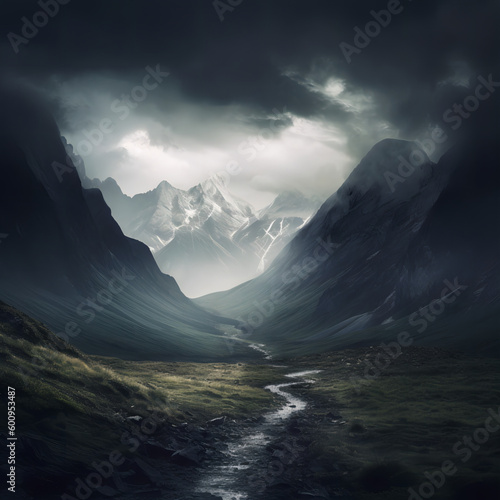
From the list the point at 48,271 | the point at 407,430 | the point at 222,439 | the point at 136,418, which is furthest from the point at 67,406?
the point at 48,271

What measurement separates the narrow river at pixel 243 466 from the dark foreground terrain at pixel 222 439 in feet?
0.48

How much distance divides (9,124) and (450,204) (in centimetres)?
20112

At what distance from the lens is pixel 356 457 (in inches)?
1462

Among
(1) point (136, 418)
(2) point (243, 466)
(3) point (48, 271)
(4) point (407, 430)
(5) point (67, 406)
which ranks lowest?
(2) point (243, 466)

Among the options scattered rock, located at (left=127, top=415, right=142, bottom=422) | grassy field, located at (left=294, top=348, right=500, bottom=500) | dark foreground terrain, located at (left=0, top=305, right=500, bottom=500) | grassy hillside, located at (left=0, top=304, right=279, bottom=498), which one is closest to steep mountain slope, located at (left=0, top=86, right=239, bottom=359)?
grassy hillside, located at (left=0, top=304, right=279, bottom=498)

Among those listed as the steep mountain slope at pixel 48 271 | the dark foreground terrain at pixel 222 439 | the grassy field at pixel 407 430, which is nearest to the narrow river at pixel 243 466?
the dark foreground terrain at pixel 222 439

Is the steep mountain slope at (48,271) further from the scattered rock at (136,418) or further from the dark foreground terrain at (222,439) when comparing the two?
the scattered rock at (136,418)

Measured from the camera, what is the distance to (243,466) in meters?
34.1

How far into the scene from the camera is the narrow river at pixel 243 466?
29281mm

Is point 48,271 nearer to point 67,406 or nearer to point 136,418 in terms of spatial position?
point 136,418

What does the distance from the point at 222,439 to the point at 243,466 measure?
26.7 ft

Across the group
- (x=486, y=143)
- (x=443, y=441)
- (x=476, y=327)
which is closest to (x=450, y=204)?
(x=486, y=143)

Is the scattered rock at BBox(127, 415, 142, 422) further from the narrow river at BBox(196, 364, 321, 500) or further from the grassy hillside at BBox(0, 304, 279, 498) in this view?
the narrow river at BBox(196, 364, 321, 500)

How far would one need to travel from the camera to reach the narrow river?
96.1 feet
